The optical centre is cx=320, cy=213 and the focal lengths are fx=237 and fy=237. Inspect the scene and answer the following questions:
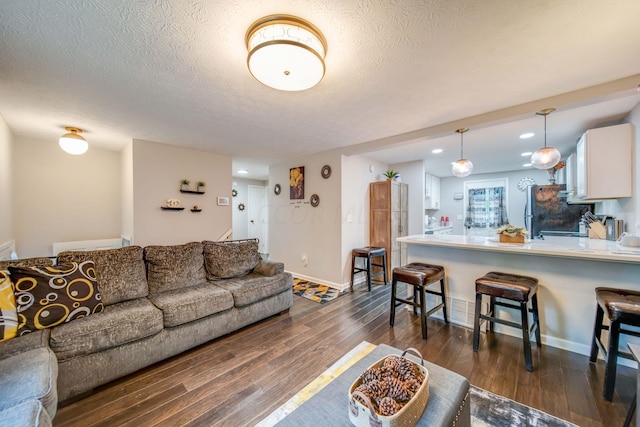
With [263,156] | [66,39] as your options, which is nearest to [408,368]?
[66,39]

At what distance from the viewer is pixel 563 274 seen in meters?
2.24

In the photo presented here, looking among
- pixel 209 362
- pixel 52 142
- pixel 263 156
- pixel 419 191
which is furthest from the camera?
pixel 419 191

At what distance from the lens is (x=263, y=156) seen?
15.0ft

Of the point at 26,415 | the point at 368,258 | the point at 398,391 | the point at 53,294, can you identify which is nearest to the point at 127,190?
the point at 53,294

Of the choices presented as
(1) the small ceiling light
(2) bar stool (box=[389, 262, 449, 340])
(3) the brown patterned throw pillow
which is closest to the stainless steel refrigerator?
(2) bar stool (box=[389, 262, 449, 340])

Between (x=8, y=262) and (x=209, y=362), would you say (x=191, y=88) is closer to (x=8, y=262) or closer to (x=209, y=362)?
(x=8, y=262)

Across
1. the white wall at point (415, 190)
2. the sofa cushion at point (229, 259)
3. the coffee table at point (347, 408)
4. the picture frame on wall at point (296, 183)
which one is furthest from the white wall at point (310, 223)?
the coffee table at point (347, 408)

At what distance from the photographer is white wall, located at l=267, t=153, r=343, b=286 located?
407cm

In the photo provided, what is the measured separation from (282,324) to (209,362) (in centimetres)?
86

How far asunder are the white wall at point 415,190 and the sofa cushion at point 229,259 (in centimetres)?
360

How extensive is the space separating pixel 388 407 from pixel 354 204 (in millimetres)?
3533

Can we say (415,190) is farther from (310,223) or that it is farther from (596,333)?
(596,333)

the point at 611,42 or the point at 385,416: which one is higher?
the point at 611,42

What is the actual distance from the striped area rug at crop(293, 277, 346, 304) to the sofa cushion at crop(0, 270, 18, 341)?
2.79m
